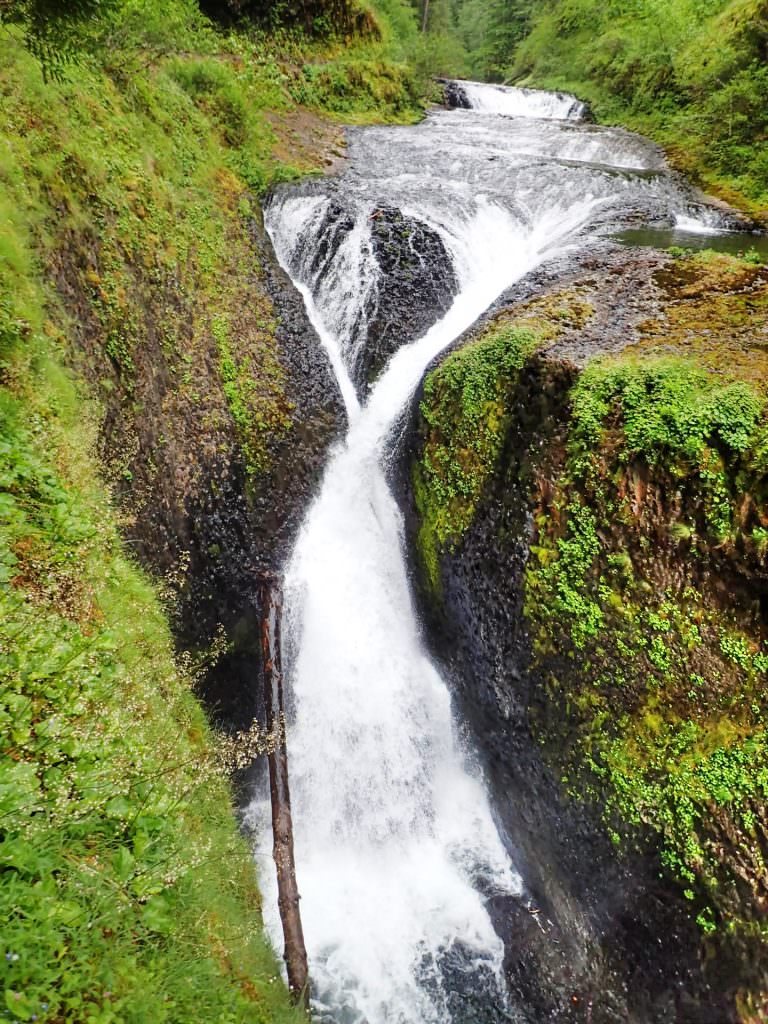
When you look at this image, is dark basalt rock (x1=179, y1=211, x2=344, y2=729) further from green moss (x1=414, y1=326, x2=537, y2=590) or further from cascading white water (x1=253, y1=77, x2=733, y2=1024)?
green moss (x1=414, y1=326, x2=537, y2=590)

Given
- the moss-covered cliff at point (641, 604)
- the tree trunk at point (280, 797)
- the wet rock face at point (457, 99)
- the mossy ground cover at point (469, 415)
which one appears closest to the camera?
the moss-covered cliff at point (641, 604)

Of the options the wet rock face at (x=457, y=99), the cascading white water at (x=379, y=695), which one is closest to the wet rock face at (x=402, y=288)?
the cascading white water at (x=379, y=695)

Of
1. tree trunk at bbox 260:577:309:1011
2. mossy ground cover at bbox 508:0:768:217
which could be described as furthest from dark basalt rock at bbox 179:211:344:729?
mossy ground cover at bbox 508:0:768:217

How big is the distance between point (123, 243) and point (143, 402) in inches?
88.4

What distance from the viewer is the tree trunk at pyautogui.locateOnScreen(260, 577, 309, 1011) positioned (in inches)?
181

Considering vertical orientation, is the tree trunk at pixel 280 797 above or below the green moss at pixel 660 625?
below

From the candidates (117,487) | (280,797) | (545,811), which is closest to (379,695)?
(280,797)

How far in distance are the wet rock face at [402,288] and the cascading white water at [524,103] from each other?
15651 mm

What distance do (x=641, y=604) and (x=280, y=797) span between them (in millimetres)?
4509

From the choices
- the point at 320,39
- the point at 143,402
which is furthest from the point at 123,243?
the point at 320,39

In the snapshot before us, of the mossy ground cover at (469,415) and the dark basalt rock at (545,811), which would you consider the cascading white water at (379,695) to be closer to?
the dark basalt rock at (545,811)

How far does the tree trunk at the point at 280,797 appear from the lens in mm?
4605

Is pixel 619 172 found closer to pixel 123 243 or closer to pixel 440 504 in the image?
pixel 440 504

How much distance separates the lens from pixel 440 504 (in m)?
6.82
